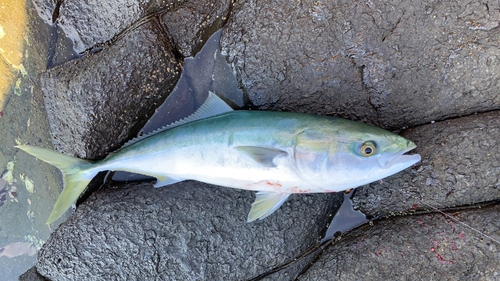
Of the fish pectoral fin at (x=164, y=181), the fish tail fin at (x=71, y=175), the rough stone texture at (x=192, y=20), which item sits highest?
the rough stone texture at (x=192, y=20)

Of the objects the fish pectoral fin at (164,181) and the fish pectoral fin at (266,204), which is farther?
the fish pectoral fin at (164,181)

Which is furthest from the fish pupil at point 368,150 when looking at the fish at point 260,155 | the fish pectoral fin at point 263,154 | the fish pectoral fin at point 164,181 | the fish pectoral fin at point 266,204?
the fish pectoral fin at point 164,181

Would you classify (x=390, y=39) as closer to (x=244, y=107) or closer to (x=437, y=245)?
(x=244, y=107)

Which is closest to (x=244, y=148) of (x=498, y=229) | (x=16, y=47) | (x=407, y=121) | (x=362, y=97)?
(x=362, y=97)

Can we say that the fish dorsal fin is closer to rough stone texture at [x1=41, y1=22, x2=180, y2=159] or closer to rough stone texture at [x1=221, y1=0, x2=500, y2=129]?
rough stone texture at [x1=221, y1=0, x2=500, y2=129]

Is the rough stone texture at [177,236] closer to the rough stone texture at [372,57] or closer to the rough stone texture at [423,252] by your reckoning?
the rough stone texture at [423,252]

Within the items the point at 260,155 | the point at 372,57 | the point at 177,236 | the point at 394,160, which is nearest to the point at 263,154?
the point at 260,155

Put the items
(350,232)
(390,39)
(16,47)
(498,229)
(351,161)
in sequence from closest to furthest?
(351,161) < (498,229) < (390,39) < (350,232) < (16,47)
